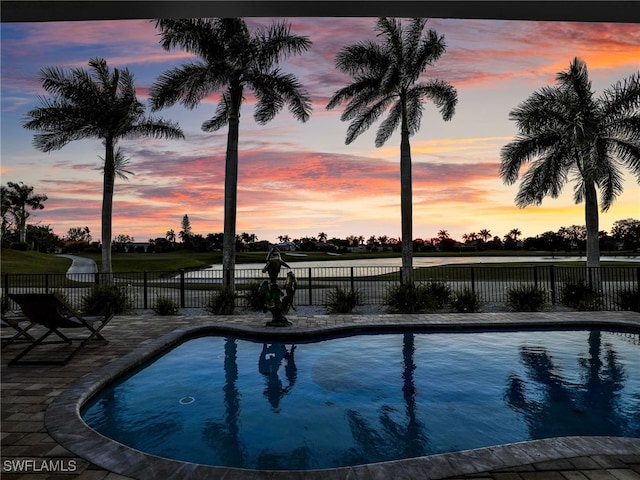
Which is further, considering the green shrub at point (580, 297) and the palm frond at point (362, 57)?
the palm frond at point (362, 57)

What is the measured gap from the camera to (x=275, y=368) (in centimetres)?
699

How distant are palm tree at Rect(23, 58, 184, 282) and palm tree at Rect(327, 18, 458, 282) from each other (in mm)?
9918

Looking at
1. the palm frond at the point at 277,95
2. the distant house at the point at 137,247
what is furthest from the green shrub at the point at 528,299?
the distant house at the point at 137,247

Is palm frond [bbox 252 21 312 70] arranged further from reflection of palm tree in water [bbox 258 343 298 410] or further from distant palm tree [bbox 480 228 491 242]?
distant palm tree [bbox 480 228 491 242]

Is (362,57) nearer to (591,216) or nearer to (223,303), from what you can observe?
(591,216)

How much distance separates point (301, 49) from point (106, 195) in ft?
36.1

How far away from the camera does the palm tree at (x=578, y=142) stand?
14.6m

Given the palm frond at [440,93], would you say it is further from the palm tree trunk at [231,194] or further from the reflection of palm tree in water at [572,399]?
the reflection of palm tree in water at [572,399]

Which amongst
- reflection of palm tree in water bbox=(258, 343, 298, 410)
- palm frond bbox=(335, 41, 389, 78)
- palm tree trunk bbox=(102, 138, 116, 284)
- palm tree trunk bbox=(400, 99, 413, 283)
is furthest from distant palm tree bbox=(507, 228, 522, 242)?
reflection of palm tree in water bbox=(258, 343, 298, 410)

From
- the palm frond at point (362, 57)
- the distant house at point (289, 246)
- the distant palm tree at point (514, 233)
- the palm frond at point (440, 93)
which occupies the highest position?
the palm frond at point (362, 57)

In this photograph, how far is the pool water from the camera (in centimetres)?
429

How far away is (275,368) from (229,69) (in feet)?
42.9

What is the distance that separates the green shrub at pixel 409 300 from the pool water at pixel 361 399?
335cm

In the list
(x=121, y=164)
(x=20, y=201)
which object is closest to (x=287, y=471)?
(x=121, y=164)
